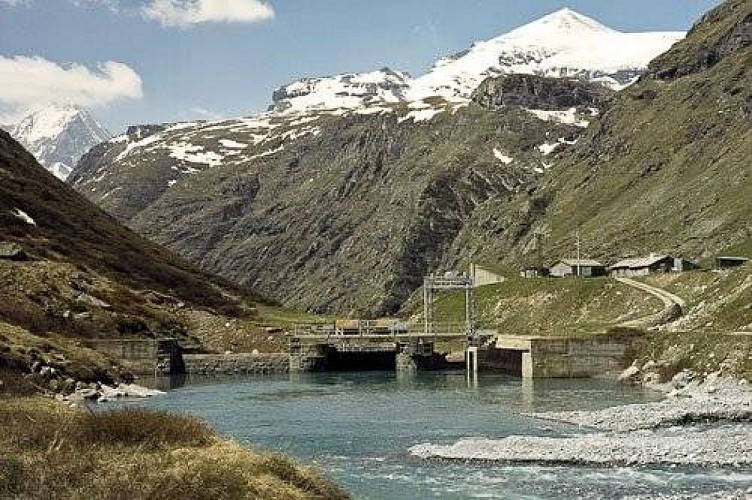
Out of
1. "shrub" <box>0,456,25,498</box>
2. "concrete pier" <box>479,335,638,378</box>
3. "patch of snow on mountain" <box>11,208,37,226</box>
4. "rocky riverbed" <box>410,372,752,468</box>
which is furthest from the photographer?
"patch of snow on mountain" <box>11,208,37,226</box>

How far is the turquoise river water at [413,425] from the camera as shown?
137 ft

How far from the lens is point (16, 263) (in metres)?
120

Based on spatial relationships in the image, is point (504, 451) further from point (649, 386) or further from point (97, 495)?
point (649, 386)

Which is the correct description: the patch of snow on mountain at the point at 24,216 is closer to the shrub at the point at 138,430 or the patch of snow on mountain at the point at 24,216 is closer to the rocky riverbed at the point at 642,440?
the rocky riverbed at the point at 642,440

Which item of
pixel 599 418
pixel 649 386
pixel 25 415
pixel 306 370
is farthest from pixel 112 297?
pixel 25 415

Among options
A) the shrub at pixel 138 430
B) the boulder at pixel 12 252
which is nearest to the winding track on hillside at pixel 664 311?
the boulder at pixel 12 252

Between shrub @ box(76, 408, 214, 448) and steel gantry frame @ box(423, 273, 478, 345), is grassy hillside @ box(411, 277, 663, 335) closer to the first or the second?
steel gantry frame @ box(423, 273, 478, 345)

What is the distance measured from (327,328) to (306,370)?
37.0 ft

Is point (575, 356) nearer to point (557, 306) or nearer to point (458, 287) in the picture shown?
point (458, 287)

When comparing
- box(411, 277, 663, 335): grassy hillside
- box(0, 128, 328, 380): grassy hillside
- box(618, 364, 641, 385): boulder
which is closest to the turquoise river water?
box(618, 364, 641, 385): boulder

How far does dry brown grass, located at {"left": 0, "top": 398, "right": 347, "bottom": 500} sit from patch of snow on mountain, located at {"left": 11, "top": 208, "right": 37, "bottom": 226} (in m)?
114

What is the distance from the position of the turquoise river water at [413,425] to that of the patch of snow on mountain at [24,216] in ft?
156

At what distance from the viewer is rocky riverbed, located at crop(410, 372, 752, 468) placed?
155ft

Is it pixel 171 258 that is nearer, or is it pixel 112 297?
pixel 112 297
